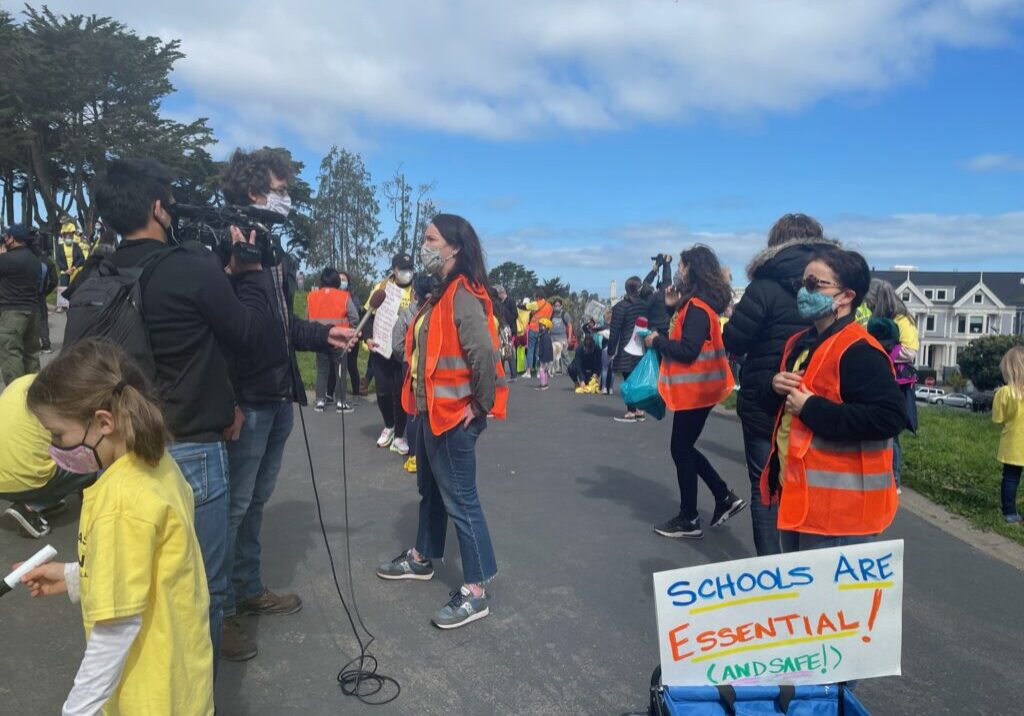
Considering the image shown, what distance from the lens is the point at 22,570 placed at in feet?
6.71

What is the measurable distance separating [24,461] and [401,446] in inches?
150

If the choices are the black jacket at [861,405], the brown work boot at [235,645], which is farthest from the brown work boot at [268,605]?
the black jacket at [861,405]

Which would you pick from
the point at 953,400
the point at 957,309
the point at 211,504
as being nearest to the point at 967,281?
the point at 957,309

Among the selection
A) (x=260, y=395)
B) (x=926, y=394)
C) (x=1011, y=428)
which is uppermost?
(x=260, y=395)

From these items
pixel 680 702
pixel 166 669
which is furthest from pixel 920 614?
pixel 166 669

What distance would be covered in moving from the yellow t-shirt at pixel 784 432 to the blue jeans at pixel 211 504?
232 centimetres

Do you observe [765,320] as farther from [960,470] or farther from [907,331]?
[960,470]

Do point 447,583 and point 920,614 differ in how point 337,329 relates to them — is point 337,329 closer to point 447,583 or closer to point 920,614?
point 447,583

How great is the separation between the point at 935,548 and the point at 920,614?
147 centimetres

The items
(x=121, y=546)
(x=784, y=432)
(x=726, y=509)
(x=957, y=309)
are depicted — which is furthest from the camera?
(x=957, y=309)

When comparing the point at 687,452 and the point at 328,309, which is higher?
the point at 328,309

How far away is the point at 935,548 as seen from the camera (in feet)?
18.2

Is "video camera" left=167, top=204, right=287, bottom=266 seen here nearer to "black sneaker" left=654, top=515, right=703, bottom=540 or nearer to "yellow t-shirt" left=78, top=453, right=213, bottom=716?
"yellow t-shirt" left=78, top=453, right=213, bottom=716

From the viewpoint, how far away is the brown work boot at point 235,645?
3.51 metres
